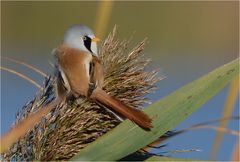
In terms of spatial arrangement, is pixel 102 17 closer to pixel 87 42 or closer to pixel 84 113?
pixel 87 42

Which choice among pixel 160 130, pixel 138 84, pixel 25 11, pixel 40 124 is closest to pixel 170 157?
pixel 160 130

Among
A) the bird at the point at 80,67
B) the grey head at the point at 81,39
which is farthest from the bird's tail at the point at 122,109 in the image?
the grey head at the point at 81,39

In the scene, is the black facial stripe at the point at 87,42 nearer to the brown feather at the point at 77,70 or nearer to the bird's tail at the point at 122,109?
the brown feather at the point at 77,70

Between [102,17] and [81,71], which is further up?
[102,17]

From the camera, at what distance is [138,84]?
155cm

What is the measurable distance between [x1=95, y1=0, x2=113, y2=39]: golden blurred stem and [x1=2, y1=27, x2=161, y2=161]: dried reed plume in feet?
0.17

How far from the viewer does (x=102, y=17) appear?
5.63 feet

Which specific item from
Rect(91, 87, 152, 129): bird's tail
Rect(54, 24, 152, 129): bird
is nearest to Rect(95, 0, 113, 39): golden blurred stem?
Rect(54, 24, 152, 129): bird

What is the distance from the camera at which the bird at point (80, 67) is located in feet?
5.20

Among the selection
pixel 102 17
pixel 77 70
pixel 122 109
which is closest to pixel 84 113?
pixel 122 109

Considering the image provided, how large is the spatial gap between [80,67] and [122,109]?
23cm

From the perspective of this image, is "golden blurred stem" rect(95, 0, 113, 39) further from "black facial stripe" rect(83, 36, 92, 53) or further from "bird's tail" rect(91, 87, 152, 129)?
"bird's tail" rect(91, 87, 152, 129)

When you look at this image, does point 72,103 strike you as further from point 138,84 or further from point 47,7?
point 47,7

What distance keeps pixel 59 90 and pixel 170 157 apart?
1.20 ft
